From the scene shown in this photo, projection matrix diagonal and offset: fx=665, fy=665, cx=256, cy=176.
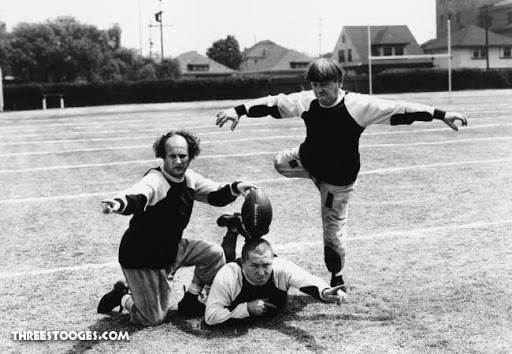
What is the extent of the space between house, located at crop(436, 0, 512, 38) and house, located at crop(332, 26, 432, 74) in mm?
18549

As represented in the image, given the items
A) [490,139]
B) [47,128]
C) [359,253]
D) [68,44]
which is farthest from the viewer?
[68,44]

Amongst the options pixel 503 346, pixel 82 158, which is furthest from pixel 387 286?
pixel 82 158

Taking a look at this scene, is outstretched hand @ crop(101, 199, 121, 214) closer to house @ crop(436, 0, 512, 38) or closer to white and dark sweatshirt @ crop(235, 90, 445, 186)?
white and dark sweatshirt @ crop(235, 90, 445, 186)

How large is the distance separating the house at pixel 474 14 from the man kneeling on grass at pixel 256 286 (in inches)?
4140

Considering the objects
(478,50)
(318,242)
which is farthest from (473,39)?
(318,242)

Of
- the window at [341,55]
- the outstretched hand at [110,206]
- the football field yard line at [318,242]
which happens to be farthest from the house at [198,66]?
the outstretched hand at [110,206]

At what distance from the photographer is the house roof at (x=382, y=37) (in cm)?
8700

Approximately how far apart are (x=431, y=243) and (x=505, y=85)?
54.2 meters

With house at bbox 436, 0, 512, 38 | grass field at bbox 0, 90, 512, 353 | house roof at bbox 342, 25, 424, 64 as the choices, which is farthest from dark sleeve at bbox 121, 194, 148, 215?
house at bbox 436, 0, 512, 38

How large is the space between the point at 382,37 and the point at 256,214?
281 feet

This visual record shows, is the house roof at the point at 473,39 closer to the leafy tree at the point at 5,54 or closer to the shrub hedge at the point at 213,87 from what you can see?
the shrub hedge at the point at 213,87

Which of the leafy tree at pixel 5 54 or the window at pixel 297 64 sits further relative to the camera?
the window at pixel 297 64

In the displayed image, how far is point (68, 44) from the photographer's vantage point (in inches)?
2773

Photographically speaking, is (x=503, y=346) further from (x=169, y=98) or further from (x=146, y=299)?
(x=169, y=98)
